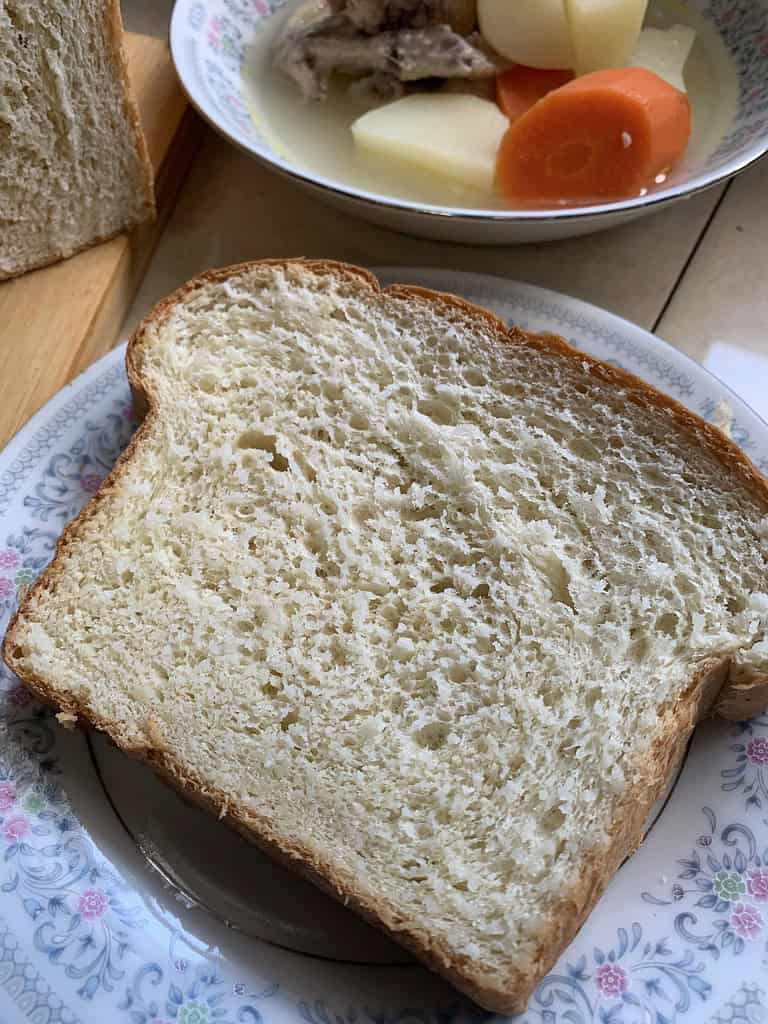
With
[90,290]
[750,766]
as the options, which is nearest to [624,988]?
[750,766]

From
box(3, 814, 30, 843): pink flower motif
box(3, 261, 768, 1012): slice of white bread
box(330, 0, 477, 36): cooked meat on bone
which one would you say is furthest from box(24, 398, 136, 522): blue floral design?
box(330, 0, 477, 36): cooked meat on bone

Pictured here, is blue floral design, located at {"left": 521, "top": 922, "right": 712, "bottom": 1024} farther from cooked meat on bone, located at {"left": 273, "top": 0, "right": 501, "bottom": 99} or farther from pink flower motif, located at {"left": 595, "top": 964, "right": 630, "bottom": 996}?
cooked meat on bone, located at {"left": 273, "top": 0, "right": 501, "bottom": 99}

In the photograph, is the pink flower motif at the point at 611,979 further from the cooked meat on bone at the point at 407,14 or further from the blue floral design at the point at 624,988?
the cooked meat on bone at the point at 407,14

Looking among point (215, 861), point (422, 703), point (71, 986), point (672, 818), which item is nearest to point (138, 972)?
point (71, 986)

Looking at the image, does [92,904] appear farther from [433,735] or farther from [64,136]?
[64,136]

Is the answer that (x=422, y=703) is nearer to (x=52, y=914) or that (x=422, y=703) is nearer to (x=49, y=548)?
(x=52, y=914)

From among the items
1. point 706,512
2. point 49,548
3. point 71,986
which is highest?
point 706,512
